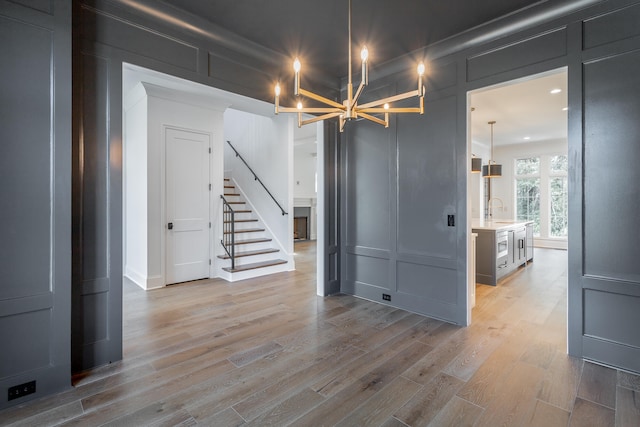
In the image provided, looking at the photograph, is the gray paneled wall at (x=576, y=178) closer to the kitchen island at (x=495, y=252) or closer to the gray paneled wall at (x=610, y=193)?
the gray paneled wall at (x=610, y=193)

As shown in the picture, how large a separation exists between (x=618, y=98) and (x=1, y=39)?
169 inches

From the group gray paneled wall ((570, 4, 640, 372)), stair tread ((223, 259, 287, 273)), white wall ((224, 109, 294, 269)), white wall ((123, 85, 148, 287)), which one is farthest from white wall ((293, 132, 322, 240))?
gray paneled wall ((570, 4, 640, 372))

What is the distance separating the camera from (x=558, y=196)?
902cm

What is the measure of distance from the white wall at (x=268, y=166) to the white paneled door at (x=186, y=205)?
1.41 m

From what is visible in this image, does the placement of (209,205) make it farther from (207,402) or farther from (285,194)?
(207,402)

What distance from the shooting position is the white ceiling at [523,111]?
4832 mm

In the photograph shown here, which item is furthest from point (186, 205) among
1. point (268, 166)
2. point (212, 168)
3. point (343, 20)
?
point (343, 20)

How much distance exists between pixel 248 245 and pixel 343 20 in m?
4.23

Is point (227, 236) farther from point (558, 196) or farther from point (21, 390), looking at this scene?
point (558, 196)

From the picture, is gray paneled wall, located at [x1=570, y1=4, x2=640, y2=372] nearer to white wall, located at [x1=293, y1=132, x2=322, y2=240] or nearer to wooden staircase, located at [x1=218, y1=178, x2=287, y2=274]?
wooden staircase, located at [x1=218, y1=178, x2=287, y2=274]

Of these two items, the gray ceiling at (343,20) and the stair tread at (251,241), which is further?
the stair tread at (251,241)

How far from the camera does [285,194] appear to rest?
6234 millimetres

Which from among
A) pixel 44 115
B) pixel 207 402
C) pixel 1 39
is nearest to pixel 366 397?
pixel 207 402

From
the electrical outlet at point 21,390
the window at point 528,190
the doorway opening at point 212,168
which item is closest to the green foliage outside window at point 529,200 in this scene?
the window at point 528,190
